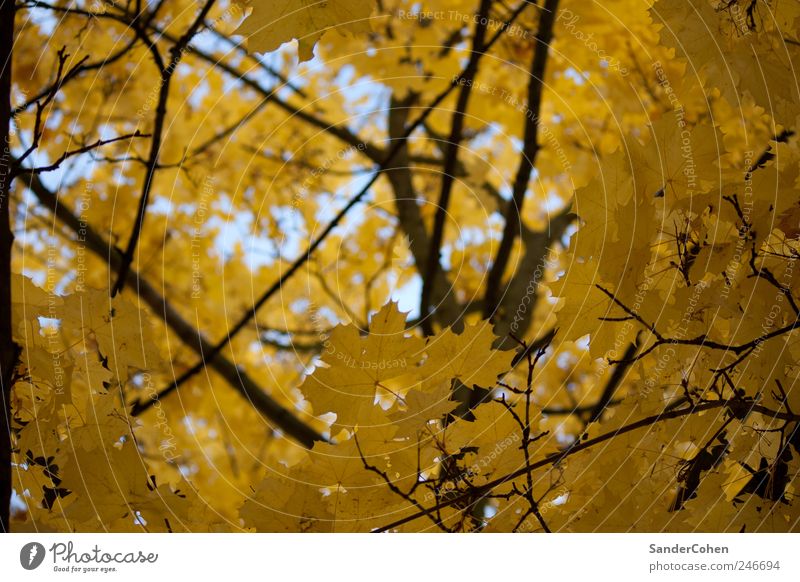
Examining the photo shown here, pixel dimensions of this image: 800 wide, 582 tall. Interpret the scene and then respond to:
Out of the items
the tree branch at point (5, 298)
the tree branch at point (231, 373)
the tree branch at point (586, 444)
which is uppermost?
the tree branch at point (231, 373)

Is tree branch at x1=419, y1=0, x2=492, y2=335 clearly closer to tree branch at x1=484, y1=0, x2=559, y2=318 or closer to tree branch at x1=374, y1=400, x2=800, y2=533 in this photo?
tree branch at x1=484, y1=0, x2=559, y2=318

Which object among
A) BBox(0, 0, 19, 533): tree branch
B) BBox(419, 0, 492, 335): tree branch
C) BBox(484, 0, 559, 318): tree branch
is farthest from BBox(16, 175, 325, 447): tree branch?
BBox(0, 0, 19, 533): tree branch

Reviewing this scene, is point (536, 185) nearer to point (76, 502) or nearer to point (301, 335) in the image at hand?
point (301, 335)

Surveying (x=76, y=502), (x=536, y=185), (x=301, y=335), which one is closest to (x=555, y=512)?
(x=76, y=502)

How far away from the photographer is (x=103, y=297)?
0.78 m

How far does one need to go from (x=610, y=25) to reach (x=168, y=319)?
130 cm

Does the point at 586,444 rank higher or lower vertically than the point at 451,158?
lower

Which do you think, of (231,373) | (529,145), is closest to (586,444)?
(529,145)

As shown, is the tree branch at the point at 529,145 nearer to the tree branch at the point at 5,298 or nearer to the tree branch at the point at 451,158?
the tree branch at the point at 451,158

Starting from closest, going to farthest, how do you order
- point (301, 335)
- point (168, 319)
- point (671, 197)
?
1. point (671, 197)
2. point (168, 319)
3. point (301, 335)

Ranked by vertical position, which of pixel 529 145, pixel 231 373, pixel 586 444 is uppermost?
pixel 529 145

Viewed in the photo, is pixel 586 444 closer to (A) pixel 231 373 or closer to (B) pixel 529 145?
(B) pixel 529 145

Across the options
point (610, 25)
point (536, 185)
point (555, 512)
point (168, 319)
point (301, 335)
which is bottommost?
point (555, 512)

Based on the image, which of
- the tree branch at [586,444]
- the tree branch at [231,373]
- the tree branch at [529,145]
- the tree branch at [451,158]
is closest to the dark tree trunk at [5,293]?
the tree branch at [586,444]
